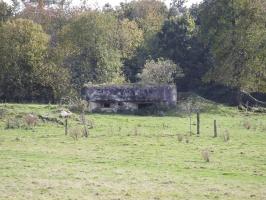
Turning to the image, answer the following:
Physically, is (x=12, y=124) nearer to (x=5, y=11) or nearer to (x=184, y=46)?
(x=5, y=11)

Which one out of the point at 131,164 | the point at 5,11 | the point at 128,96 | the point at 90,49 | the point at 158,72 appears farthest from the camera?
the point at 5,11

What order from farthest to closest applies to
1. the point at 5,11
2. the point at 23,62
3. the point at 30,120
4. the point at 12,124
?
the point at 5,11
the point at 23,62
the point at 30,120
the point at 12,124

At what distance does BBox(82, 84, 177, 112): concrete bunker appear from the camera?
4934 centimetres

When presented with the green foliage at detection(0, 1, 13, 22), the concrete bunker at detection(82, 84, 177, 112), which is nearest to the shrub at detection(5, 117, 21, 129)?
the concrete bunker at detection(82, 84, 177, 112)

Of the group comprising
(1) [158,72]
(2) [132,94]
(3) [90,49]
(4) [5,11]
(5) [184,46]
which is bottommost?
(2) [132,94]

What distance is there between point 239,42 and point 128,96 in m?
12.3

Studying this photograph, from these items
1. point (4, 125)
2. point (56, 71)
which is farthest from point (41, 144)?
point (56, 71)

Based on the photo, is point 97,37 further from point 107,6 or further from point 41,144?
point 41,144

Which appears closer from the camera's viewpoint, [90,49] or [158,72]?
[158,72]

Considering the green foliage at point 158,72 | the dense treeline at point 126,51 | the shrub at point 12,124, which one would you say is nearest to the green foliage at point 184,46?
the dense treeline at point 126,51

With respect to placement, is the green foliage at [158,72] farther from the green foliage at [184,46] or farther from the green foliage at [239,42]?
the green foliage at [184,46]

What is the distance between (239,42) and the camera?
51594 millimetres

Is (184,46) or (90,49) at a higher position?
(184,46)

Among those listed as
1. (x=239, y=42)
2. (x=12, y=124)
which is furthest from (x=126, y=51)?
(x=12, y=124)
